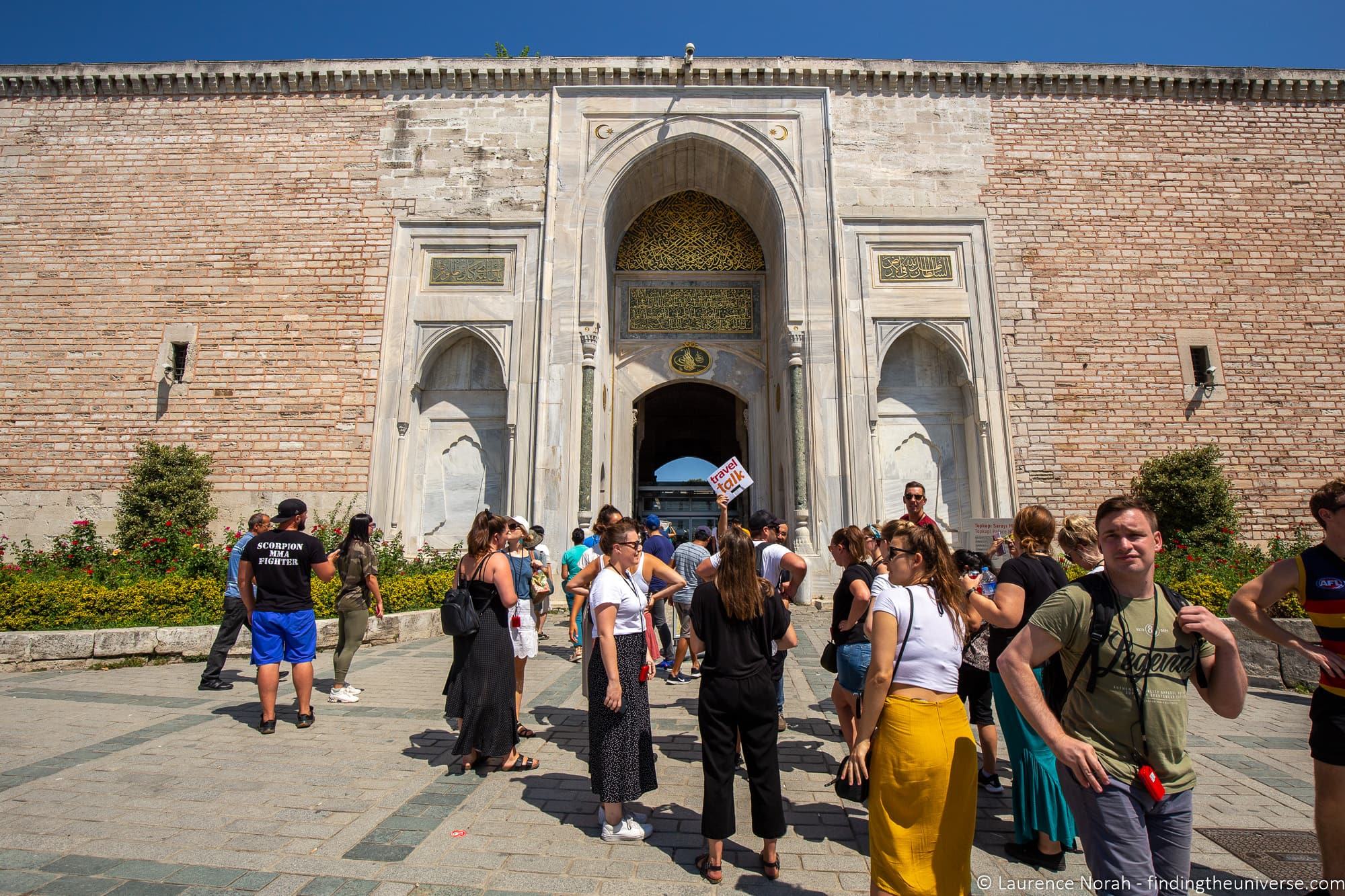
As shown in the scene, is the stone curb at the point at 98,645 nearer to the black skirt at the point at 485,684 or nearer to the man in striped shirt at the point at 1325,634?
the black skirt at the point at 485,684

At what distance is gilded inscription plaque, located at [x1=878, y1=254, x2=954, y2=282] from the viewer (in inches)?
476

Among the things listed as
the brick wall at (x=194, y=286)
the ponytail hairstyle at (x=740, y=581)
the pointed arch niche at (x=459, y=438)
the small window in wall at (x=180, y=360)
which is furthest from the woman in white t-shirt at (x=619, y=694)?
the small window in wall at (x=180, y=360)

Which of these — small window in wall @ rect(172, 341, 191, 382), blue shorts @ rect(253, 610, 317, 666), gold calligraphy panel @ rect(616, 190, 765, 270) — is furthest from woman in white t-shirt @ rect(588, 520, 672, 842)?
small window in wall @ rect(172, 341, 191, 382)

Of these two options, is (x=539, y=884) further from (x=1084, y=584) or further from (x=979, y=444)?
(x=979, y=444)

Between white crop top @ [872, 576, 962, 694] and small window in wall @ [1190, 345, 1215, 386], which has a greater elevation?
small window in wall @ [1190, 345, 1215, 386]

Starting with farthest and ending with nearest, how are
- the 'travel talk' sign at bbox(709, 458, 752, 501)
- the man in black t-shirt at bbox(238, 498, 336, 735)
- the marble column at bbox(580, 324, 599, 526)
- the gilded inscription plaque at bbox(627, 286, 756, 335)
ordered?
the gilded inscription plaque at bbox(627, 286, 756, 335), the marble column at bbox(580, 324, 599, 526), the 'travel talk' sign at bbox(709, 458, 752, 501), the man in black t-shirt at bbox(238, 498, 336, 735)

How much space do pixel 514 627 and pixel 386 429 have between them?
26.7 feet

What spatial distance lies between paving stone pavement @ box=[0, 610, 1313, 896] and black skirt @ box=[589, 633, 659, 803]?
0.22 m

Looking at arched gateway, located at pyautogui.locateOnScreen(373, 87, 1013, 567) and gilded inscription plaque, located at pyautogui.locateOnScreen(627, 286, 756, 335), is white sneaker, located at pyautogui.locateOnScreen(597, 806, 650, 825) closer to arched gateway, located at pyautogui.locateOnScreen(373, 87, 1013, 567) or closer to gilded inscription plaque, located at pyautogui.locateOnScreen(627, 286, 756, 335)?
arched gateway, located at pyautogui.locateOnScreen(373, 87, 1013, 567)

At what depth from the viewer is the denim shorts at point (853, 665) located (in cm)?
349

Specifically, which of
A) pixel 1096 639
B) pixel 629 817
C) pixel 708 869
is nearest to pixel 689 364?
pixel 629 817

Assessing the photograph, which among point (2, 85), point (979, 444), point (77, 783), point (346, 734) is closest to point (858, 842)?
point (346, 734)

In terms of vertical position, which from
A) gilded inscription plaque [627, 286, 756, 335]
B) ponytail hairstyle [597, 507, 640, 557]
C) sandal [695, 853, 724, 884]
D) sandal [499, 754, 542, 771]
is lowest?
sandal [695, 853, 724, 884]

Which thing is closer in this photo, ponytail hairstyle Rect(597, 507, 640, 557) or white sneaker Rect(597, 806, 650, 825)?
white sneaker Rect(597, 806, 650, 825)
